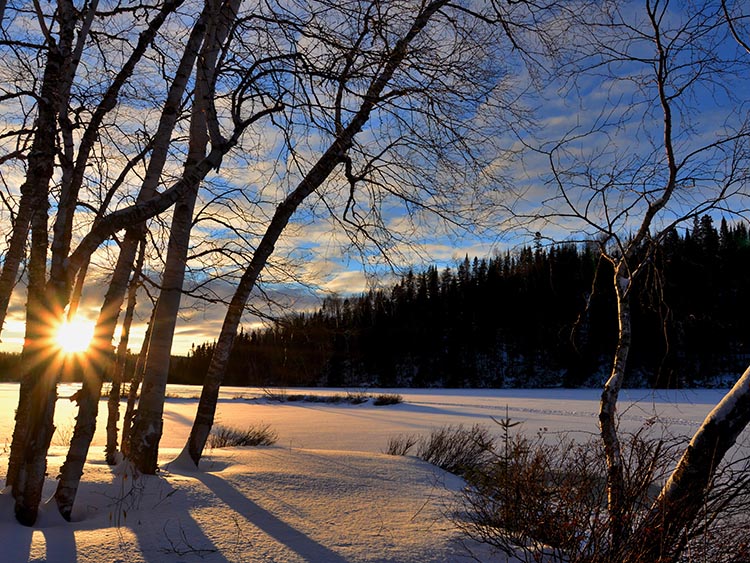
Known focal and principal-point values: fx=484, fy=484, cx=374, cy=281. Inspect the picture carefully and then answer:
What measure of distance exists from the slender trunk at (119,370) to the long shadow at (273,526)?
3423 millimetres

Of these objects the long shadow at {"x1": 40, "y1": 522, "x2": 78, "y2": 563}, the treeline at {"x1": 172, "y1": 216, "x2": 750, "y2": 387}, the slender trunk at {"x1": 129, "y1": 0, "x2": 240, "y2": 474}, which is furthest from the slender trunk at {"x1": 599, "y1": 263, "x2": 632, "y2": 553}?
the treeline at {"x1": 172, "y1": 216, "x2": 750, "y2": 387}

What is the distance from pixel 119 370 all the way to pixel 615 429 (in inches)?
288

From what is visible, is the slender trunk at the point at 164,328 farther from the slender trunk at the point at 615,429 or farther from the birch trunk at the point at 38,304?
the slender trunk at the point at 615,429

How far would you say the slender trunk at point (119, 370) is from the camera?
7.36m

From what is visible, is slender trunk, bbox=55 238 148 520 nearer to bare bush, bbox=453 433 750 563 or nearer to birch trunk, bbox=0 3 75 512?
birch trunk, bbox=0 3 75 512

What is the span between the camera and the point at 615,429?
3.79 m

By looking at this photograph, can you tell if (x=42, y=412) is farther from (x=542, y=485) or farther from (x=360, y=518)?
(x=542, y=485)

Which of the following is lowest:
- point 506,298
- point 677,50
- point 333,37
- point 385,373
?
point 385,373

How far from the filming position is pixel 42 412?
11.3ft

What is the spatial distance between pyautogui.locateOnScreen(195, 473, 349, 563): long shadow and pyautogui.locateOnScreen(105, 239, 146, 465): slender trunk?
3423mm

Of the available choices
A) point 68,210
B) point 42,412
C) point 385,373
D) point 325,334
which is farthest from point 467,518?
point 385,373

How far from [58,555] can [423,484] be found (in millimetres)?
3401

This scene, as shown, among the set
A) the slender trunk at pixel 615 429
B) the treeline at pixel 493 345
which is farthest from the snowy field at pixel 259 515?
the treeline at pixel 493 345

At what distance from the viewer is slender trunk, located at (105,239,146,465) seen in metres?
7.36
